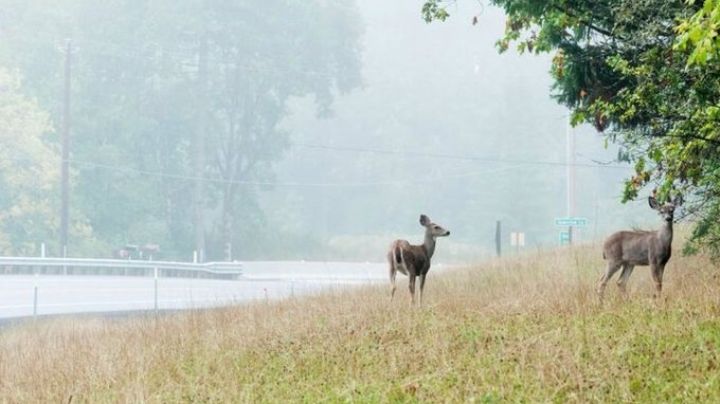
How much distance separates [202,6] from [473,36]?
56.4 meters

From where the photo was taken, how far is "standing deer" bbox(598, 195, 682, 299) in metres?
14.1

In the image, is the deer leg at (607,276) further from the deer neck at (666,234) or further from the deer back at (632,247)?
the deer neck at (666,234)

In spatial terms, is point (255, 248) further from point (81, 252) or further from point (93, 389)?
point (93, 389)

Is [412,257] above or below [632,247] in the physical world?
below

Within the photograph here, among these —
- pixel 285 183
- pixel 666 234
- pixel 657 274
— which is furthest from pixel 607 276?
pixel 285 183

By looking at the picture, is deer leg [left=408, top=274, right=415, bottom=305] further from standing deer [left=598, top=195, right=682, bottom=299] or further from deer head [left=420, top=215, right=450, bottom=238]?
standing deer [left=598, top=195, right=682, bottom=299]

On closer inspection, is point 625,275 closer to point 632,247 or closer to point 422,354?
point 632,247

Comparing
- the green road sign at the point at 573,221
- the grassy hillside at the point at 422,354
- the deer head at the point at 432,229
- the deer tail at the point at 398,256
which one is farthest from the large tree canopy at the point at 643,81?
the green road sign at the point at 573,221

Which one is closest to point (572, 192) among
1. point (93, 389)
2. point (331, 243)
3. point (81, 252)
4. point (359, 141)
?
point (81, 252)

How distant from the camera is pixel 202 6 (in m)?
59.2

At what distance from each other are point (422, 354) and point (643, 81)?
490 cm

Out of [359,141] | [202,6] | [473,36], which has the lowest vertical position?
[359,141]

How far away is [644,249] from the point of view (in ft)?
47.3

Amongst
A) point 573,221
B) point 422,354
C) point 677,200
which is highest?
point 677,200
